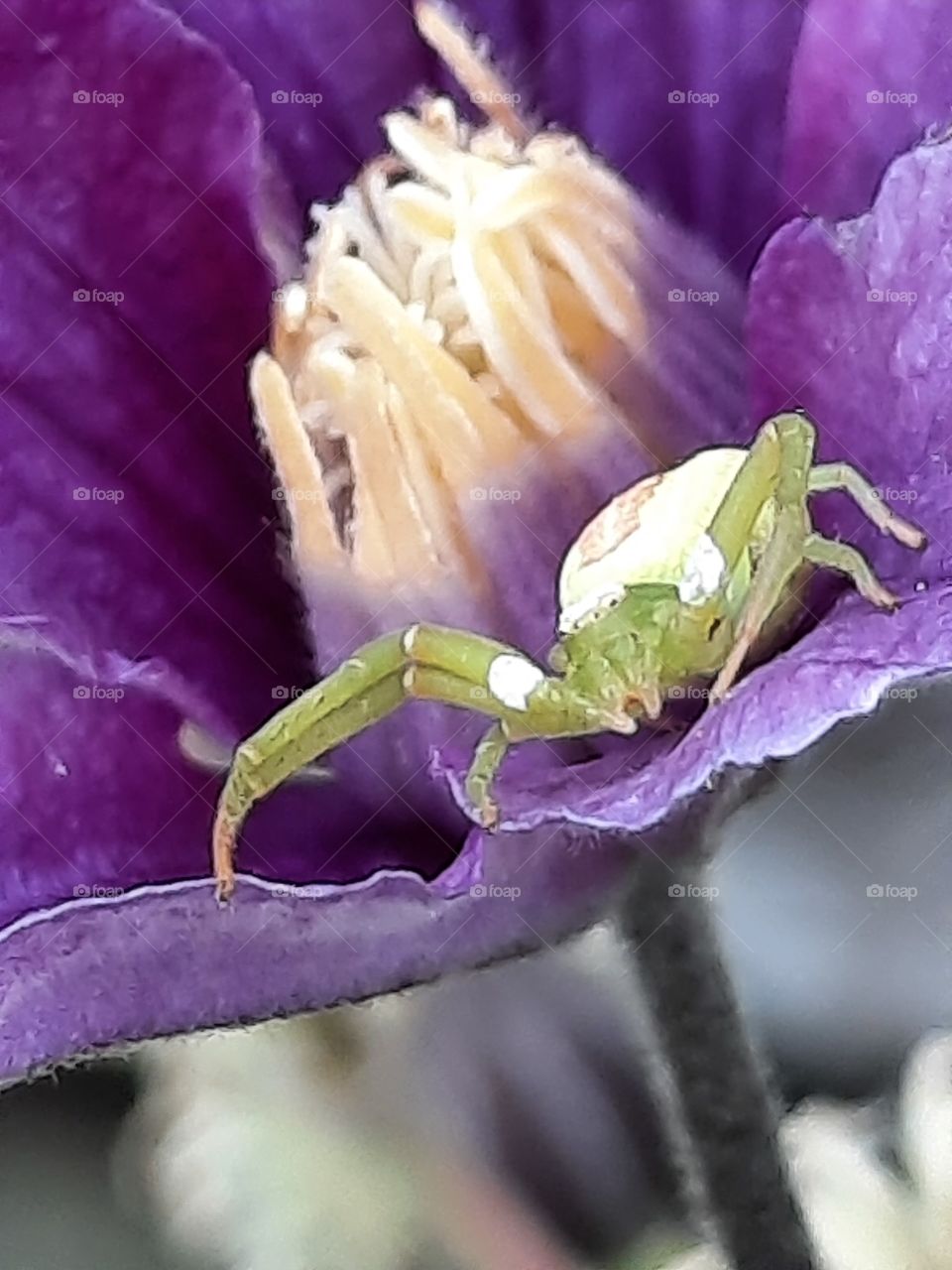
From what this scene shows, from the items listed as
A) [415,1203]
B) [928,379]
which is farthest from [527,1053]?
[928,379]

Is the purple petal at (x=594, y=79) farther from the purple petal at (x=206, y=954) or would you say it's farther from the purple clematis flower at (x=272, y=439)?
the purple petal at (x=206, y=954)

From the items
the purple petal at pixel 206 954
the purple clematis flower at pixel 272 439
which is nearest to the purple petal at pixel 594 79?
the purple clematis flower at pixel 272 439

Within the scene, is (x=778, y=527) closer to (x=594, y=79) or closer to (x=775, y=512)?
(x=775, y=512)

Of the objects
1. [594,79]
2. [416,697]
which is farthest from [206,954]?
[594,79]

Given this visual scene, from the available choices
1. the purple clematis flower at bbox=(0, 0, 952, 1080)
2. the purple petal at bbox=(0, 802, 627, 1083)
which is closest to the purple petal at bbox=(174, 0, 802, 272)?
the purple clematis flower at bbox=(0, 0, 952, 1080)

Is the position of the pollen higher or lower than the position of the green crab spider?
higher

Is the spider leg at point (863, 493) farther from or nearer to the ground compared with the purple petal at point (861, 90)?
nearer to the ground

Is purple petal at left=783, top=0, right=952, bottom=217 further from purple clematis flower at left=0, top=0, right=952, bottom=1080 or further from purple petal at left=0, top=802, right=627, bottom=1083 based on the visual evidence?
purple petal at left=0, top=802, right=627, bottom=1083
